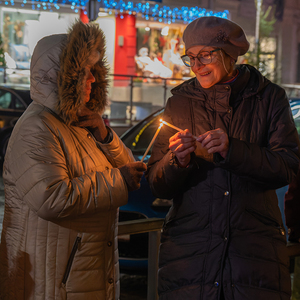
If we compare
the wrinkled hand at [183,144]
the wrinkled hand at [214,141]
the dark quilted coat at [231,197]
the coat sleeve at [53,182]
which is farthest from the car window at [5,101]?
the wrinkled hand at [214,141]

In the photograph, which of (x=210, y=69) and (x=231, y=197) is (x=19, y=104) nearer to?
(x=210, y=69)

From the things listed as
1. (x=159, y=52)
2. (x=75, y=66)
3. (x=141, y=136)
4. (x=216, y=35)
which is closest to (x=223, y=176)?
(x=216, y=35)

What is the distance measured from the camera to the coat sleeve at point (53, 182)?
1.89 metres

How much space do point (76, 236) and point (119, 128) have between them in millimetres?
11372

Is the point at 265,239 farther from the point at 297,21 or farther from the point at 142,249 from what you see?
the point at 297,21

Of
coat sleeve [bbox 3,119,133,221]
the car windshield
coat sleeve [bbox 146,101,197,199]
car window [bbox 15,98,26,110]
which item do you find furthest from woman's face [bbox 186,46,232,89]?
car window [bbox 15,98,26,110]

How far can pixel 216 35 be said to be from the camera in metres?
2.01

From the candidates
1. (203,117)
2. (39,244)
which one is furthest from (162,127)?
(39,244)

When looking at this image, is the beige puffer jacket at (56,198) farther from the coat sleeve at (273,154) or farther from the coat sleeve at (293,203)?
the coat sleeve at (293,203)

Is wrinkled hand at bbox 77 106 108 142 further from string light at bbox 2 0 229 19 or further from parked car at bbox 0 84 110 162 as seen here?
string light at bbox 2 0 229 19

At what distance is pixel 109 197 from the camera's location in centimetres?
202

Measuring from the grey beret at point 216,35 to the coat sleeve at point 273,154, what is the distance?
→ 291 mm

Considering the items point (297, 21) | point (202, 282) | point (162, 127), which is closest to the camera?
point (202, 282)

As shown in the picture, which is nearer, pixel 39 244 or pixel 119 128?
pixel 39 244
